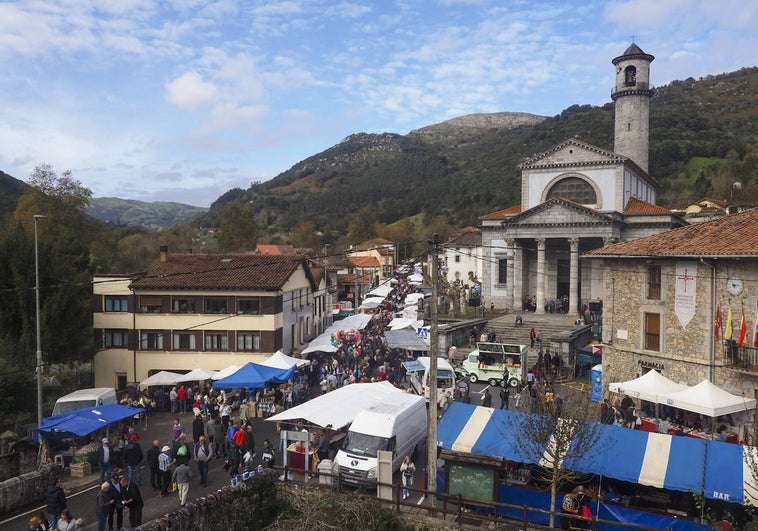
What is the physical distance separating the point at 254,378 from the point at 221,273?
1037 centimetres

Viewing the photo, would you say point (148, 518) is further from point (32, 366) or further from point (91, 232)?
point (91, 232)

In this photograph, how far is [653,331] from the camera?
78.7 ft

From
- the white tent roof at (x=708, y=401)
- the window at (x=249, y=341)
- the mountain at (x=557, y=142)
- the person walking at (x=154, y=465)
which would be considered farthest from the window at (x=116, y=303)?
the mountain at (x=557, y=142)

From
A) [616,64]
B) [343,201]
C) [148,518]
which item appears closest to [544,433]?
[148,518]

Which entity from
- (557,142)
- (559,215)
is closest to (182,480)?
(559,215)

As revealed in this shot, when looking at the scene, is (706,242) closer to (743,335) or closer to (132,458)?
(743,335)

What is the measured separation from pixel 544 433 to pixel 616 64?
49.4 m

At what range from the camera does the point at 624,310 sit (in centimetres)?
2488

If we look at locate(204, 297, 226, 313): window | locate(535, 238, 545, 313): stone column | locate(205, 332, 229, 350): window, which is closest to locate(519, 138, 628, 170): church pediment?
locate(535, 238, 545, 313): stone column

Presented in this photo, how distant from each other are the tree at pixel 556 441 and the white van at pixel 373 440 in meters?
3.54

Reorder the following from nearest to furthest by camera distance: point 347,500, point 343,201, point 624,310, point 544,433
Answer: point 347,500 → point 544,433 → point 624,310 → point 343,201

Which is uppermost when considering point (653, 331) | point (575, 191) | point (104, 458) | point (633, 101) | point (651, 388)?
point (633, 101)

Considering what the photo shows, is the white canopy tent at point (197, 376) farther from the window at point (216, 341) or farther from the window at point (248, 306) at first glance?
the window at point (248, 306)

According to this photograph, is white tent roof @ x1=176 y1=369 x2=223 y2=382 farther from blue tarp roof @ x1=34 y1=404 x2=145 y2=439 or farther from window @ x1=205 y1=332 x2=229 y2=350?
blue tarp roof @ x1=34 y1=404 x2=145 y2=439
